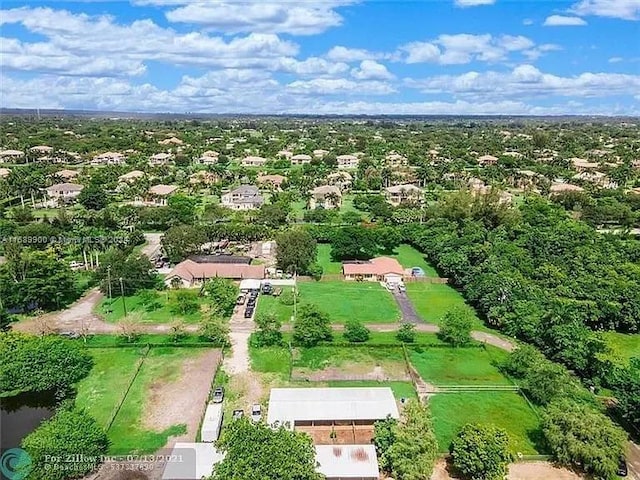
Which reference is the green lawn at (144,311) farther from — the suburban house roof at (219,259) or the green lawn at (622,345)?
the green lawn at (622,345)

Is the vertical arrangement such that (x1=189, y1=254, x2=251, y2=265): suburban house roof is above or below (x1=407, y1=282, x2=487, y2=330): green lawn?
above

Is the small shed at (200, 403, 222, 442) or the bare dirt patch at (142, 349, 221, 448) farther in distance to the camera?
the bare dirt patch at (142, 349, 221, 448)

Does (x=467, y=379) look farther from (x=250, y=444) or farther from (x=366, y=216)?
(x=366, y=216)

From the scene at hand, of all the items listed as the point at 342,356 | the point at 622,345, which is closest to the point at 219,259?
the point at 342,356

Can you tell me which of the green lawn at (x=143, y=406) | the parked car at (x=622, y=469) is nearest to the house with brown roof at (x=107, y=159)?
the green lawn at (x=143, y=406)

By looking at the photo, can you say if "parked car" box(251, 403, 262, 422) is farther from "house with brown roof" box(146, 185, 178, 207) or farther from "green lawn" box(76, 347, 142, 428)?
"house with brown roof" box(146, 185, 178, 207)

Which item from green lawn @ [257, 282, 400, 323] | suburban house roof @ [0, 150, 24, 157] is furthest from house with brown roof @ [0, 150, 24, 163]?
green lawn @ [257, 282, 400, 323]

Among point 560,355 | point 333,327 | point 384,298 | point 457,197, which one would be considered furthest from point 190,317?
point 457,197
